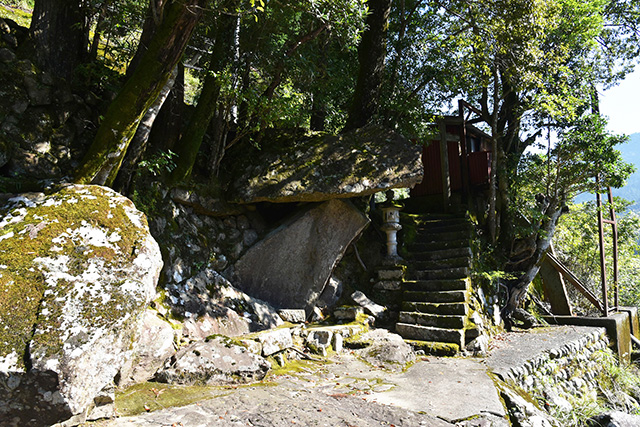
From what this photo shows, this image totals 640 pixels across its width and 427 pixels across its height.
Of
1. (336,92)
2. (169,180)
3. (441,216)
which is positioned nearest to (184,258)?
(169,180)

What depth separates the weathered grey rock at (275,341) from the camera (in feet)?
16.9

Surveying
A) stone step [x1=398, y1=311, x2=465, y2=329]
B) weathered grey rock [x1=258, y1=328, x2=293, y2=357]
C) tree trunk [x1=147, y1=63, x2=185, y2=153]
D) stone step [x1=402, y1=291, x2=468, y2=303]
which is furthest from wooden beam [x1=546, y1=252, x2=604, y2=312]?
tree trunk [x1=147, y1=63, x2=185, y2=153]

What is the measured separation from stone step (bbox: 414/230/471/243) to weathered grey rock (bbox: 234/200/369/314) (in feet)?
8.88

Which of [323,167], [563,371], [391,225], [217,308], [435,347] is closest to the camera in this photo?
[217,308]

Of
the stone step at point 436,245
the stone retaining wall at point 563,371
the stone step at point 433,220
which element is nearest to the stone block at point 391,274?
the stone step at point 436,245

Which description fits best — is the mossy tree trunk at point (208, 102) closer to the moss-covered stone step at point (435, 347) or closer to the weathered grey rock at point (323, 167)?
the weathered grey rock at point (323, 167)

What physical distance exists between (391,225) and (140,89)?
5.81m

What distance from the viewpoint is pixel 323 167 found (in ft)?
24.2

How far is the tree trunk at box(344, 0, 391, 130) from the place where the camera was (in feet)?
27.5

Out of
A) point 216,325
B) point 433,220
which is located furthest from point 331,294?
point 433,220

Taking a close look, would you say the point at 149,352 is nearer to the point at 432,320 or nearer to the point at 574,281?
the point at 432,320

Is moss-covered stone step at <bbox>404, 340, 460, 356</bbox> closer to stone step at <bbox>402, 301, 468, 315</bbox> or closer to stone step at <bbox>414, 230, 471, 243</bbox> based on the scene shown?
stone step at <bbox>402, 301, 468, 315</bbox>

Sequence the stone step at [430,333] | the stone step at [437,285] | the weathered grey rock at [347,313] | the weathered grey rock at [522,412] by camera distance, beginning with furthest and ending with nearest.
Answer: the stone step at [437,285], the weathered grey rock at [347,313], the stone step at [430,333], the weathered grey rock at [522,412]

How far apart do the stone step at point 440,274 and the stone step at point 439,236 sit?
1.28m
